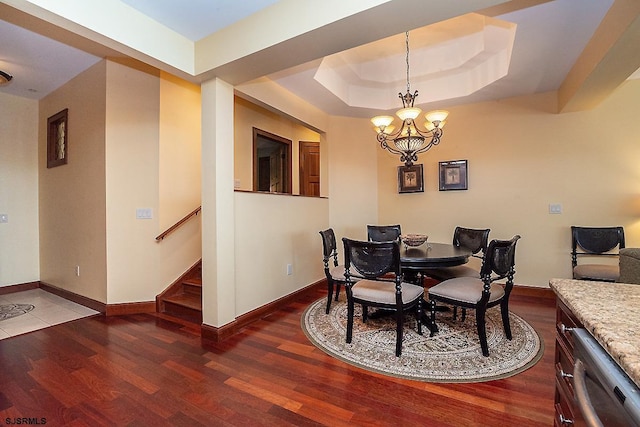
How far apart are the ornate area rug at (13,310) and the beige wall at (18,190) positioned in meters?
0.84

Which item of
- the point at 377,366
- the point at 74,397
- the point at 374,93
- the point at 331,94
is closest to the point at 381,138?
the point at 331,94

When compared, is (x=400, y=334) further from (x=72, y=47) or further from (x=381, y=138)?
(x=72, y=47)

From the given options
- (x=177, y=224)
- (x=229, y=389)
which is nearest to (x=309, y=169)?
(x=177, y=224)

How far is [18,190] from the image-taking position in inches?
160

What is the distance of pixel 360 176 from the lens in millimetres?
4629

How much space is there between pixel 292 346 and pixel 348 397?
76cm

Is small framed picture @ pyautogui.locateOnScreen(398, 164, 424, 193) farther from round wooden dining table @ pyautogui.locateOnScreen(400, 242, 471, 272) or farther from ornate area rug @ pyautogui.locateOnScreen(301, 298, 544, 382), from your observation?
ornate area rug @ pyautogui.locateOnScreen(301, 298, 544, 382)

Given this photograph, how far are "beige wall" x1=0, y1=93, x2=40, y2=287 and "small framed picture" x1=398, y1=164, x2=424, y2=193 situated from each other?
5.42m

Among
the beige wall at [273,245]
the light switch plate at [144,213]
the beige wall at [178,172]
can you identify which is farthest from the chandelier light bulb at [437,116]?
the light switch plate at [144,213]

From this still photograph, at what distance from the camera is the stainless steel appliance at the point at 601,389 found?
58cm

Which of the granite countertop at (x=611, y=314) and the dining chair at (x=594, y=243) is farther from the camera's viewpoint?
the dining chair at (x=594, y=243)

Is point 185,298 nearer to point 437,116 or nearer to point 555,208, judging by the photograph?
point 437,116

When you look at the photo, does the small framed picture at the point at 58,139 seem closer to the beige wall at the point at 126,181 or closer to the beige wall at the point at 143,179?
the beige wall at the point at 126,181

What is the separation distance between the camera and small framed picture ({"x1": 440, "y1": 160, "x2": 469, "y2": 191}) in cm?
409
